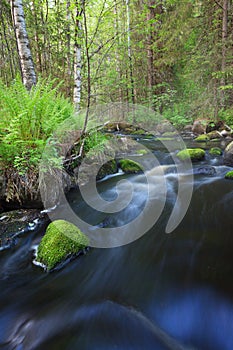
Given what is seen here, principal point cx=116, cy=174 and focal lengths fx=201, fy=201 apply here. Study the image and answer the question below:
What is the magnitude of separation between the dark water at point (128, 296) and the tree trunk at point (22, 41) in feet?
13.6

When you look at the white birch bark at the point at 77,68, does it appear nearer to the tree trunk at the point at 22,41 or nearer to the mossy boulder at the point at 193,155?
the tree trunk at the point at 22,41

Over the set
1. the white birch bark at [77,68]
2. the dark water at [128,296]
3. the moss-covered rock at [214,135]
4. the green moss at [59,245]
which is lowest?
the dark water at [128,296]

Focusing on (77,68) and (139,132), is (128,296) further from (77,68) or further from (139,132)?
(139,132)

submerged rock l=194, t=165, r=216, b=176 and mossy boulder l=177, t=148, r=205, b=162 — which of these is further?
mossy boulder l=177, t=148, r=205, b=162

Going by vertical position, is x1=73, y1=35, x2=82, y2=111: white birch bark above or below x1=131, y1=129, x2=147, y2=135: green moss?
above

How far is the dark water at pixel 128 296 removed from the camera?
1.80 meters

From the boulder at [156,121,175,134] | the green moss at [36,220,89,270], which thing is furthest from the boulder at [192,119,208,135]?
the green moss at [36,220,89,270]

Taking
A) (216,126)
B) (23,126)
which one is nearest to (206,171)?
(23,126)

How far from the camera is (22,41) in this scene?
195 inches

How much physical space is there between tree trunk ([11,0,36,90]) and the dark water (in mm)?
4155

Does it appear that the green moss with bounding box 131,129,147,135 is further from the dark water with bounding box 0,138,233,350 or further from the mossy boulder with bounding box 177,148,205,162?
the dark water with bounding box 0,138,233,350

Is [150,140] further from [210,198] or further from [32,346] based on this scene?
[32,346]

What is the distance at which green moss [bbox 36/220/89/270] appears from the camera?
251 centimetres

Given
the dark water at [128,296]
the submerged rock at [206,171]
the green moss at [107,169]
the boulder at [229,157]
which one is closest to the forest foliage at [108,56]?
the green moss at [107,169]
